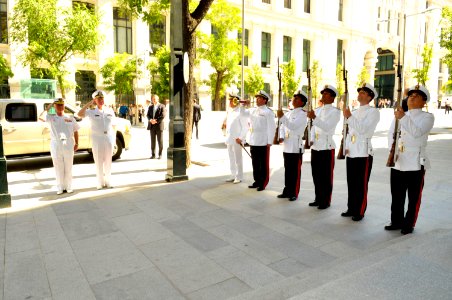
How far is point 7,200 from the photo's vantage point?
6875mm

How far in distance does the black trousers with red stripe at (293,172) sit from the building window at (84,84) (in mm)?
32523

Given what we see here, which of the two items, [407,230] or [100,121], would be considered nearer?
[407,230]

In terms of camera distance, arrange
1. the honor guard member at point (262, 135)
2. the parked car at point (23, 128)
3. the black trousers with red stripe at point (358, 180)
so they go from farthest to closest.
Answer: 1. the parked car at point (23, 128)
2. the honor guard member at point (262, 135)
3. the black trousers with red stripe at point (358, 180)

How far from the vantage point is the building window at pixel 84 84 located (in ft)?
118

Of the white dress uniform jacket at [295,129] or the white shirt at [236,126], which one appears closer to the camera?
the white dress uniform jacket at [295,129]

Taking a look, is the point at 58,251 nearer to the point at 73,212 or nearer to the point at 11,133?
the point at 73,212

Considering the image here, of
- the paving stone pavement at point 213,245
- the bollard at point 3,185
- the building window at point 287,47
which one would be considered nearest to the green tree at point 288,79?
the building window at point 287,47

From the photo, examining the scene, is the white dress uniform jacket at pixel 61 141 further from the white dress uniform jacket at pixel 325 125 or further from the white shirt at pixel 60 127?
the white dress uniform jacket at pixel 325 125

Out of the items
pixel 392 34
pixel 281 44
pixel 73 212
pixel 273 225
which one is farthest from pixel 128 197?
pixel 392 34

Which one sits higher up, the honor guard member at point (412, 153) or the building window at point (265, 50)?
the building window at point (265, 50)

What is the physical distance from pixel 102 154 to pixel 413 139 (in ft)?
19.4

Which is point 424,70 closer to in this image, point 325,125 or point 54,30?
point 54,30

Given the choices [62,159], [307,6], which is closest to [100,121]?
[62,159]

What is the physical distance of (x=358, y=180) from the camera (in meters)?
5.94
